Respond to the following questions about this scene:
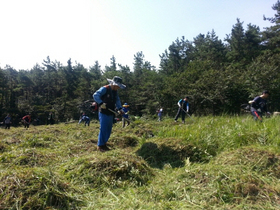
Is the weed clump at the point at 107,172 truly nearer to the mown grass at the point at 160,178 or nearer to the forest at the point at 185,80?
the mown grass at the point at 160,178

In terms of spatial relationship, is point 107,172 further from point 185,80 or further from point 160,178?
point 185,80

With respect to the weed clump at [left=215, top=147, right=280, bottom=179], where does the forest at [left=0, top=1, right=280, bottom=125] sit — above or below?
above

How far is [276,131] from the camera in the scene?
410cm

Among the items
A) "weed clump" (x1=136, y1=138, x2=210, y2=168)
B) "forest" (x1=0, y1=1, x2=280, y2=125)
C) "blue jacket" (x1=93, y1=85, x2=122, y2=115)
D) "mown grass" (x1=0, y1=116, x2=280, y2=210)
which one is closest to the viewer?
"mown grass" (x1=0, y1=116, x2=280, y2=210)

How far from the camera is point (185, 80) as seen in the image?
24.9 metres

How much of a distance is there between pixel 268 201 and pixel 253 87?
19548 mm

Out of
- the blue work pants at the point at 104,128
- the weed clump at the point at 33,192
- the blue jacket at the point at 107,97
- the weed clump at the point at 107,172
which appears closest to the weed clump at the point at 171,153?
the weed clump at the point at 107,172

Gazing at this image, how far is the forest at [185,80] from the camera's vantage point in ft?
70.3

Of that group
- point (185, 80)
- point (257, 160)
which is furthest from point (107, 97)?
point (185, 80)

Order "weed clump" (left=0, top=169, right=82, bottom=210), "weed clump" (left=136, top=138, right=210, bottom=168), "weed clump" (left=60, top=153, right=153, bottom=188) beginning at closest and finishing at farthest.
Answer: "weed clump" (left=0, top=169, right=82, bottom=210), "weed clump" (left=60, top=153, right=153, bottom=188), "weed clump" (left=136, top=138, right=210, bottom=168)

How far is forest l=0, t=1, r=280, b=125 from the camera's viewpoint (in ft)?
70.3

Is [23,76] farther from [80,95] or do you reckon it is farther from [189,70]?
[189,70]

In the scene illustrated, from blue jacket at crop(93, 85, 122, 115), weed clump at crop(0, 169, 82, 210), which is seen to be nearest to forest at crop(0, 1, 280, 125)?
blue jacket at crop(93, 85, 122, 115)

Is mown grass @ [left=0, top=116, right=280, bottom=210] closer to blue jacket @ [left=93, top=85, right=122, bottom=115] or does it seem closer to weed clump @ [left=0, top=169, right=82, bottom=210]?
weed clump @ [left=0, top=169, right=82, bottom=210]
